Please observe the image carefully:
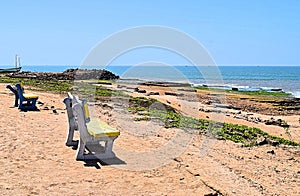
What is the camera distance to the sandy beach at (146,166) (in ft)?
18.3

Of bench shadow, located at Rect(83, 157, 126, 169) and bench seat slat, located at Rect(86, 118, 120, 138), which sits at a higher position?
bench seat slat, located at Rect(86, 118, 120, 138)

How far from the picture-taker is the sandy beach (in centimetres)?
557

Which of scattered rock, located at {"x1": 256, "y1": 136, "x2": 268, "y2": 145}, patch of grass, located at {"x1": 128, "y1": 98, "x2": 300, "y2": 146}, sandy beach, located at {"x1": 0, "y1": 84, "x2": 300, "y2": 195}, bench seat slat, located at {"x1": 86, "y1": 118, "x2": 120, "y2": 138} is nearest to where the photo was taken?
sandy beach, located at {"x1": 0, "y1": 84, "x2": 300, "y2": 195}

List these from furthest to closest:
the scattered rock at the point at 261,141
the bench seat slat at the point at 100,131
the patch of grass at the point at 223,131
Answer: the patch of grass at the point at 223,131
the scattered rock at the point at 261,141
the bench seat slat at the point at 100,131

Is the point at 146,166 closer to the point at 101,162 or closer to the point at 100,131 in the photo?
the point at 101,162

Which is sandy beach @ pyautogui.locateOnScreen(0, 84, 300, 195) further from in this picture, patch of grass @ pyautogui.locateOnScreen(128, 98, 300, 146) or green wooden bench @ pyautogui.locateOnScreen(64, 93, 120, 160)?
patch of grass @ pyautogui.locateOnScreen(128, 98, 300, 146)

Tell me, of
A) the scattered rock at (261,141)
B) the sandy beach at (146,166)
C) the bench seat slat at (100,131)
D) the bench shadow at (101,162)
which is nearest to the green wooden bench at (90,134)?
the bench seat slat at (100,131)

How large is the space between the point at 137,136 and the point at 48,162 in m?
3.33

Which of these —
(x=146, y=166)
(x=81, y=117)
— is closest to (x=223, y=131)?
(x=146, y=166)

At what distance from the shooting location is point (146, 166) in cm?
679

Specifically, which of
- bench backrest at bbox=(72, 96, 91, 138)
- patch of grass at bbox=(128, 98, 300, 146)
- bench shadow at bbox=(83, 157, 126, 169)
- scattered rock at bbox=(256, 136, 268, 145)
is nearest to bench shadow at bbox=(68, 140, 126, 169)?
bench shadow at bbox=(83, 157, 126, 169)

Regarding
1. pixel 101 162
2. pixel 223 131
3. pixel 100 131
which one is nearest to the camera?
pixel 100 131

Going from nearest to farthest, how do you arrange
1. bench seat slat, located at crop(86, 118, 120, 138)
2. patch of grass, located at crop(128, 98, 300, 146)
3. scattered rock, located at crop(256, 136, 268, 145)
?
bench seat slat, located at crop(86, 118, 120, 138) → scattered rock, located at crop(256, 136, 268, 145) → patch of grass, located at crop(128, 98, 300, 146)

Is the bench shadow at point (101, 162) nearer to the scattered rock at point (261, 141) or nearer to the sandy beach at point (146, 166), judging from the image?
the sandy beach at point (146, 166)
